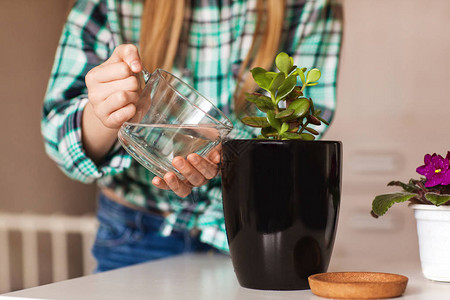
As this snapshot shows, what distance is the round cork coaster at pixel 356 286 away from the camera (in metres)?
0.50

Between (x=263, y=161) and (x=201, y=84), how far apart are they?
1.68ft

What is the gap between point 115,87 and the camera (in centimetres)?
63

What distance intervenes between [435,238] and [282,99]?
0.74 feet

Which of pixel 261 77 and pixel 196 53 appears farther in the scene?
pixel 196 53

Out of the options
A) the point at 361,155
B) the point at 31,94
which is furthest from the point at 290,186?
the point at 31,94

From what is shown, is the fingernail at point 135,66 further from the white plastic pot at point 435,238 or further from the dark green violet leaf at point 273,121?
the white plastic pot at point 435,238

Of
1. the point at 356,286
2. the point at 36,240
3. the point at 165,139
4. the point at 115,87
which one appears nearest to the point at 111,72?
the point at 115,87

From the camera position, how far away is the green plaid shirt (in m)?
0.96

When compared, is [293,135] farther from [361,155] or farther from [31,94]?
[31,94]

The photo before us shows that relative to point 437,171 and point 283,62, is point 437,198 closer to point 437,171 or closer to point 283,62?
point 437,171

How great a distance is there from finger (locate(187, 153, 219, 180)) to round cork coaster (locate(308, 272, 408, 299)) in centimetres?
16

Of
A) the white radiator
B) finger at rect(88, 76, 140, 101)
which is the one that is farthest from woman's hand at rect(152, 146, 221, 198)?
the white radiator

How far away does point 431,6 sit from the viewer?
2.37m

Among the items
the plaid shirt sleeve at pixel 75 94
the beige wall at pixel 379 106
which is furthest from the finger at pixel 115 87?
the beige wall at pixel 379 106
